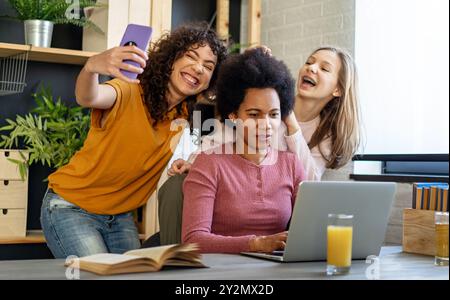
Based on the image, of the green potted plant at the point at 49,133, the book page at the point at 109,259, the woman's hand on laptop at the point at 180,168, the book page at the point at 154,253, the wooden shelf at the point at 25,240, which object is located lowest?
the wooden shelf at the point at 25,240

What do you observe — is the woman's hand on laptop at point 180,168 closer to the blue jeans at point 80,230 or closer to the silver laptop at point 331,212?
the blue jeans at point 80,230

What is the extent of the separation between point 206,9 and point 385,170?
1.47 m

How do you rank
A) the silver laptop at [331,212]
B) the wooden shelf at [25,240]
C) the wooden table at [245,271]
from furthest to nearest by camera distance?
1. the wooden shelf at [25,240]
2. the silver laptop at [331,212]
3. the wooden table at [245,271]

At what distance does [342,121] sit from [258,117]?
771 millimetres

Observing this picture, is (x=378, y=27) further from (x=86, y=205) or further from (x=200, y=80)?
(x=86, y=205)

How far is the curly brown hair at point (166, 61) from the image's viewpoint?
98.8 inches

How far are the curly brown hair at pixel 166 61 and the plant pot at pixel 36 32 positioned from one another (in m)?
0.87

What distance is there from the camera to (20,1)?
3203 millimetres

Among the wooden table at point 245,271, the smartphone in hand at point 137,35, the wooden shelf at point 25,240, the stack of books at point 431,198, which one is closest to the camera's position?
the wooden table at point 245,271

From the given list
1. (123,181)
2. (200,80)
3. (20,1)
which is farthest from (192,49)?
(20,1)

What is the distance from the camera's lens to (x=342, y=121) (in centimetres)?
274

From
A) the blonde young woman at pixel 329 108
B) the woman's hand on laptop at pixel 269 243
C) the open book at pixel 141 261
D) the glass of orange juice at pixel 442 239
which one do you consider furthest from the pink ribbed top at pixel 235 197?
the blonde young woman at pixel 329 108

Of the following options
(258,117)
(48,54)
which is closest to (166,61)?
(258,117)
